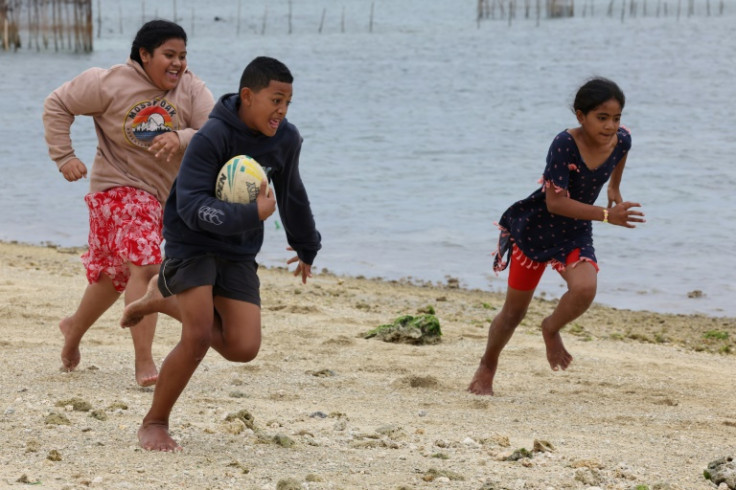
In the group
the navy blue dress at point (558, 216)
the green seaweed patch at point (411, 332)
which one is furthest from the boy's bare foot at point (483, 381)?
the green seaweed patch at point (411, 332)

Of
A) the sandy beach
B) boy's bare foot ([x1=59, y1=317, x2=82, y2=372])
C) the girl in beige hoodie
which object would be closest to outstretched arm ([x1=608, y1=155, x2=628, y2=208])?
the sandy beach

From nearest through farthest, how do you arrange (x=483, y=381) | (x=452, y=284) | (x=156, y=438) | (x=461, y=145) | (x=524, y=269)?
(x=156, y=438) → (x=524, y=269) → (x=483, y=381) → (x=452, y=284) → (x=461, y=145)

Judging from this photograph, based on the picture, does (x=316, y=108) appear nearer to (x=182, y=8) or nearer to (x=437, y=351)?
(x=437, y=351)

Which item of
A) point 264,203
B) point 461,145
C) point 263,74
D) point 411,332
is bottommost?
point 461,145

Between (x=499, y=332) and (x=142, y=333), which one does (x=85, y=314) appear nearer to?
(x=142, y=333)

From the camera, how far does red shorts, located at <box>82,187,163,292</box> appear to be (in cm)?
538

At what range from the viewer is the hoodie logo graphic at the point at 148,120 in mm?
5352

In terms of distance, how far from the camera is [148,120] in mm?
5352

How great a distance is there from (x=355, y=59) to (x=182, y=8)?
4181 cm

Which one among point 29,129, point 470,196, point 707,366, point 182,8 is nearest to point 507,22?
point 182,8

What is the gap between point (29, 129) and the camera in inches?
866

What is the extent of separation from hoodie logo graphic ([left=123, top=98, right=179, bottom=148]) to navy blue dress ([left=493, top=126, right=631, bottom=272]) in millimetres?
1771

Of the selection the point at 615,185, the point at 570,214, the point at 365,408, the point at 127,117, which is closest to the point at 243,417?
the point at 365,408

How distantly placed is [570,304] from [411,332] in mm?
1927
